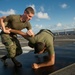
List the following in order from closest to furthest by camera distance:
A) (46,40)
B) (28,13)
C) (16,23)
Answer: (28,13)
(46,40)
(16,23)

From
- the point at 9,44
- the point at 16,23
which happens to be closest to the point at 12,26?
the point at 16,23

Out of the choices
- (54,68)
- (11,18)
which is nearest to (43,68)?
(54,68)

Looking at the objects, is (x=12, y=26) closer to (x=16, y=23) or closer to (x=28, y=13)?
(x=16, y=23)

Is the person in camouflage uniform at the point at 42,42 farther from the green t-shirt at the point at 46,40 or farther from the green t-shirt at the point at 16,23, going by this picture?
the green t-shirt at the point at 16,23

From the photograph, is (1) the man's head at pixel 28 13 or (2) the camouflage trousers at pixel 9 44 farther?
(2) the camouflage trousers at pixel 9 44

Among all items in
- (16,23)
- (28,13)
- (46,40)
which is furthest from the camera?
(16,23)

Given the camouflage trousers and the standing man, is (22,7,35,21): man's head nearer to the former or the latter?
the standing man

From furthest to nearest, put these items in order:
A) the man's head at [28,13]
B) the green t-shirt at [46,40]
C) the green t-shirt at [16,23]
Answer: the green t-shirt at [16,23] → the green t-shirt at [46,40] → the man's head at [28,13]

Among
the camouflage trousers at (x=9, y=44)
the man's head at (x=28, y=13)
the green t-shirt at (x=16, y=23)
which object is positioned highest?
the man's head at (x=28, y=13)

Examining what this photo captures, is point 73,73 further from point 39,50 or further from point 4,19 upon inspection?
point 4,19

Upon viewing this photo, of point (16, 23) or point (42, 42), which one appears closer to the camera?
point (42, 42)

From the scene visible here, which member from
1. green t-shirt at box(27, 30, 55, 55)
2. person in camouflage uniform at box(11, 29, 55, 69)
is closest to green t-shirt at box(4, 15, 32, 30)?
person in camouflage uniform at box(11, 29, 55, 69)

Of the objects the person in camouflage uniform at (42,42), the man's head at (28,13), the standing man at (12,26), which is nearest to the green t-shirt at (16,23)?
the standing man at (12,26)

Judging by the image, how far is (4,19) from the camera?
4770 mm
